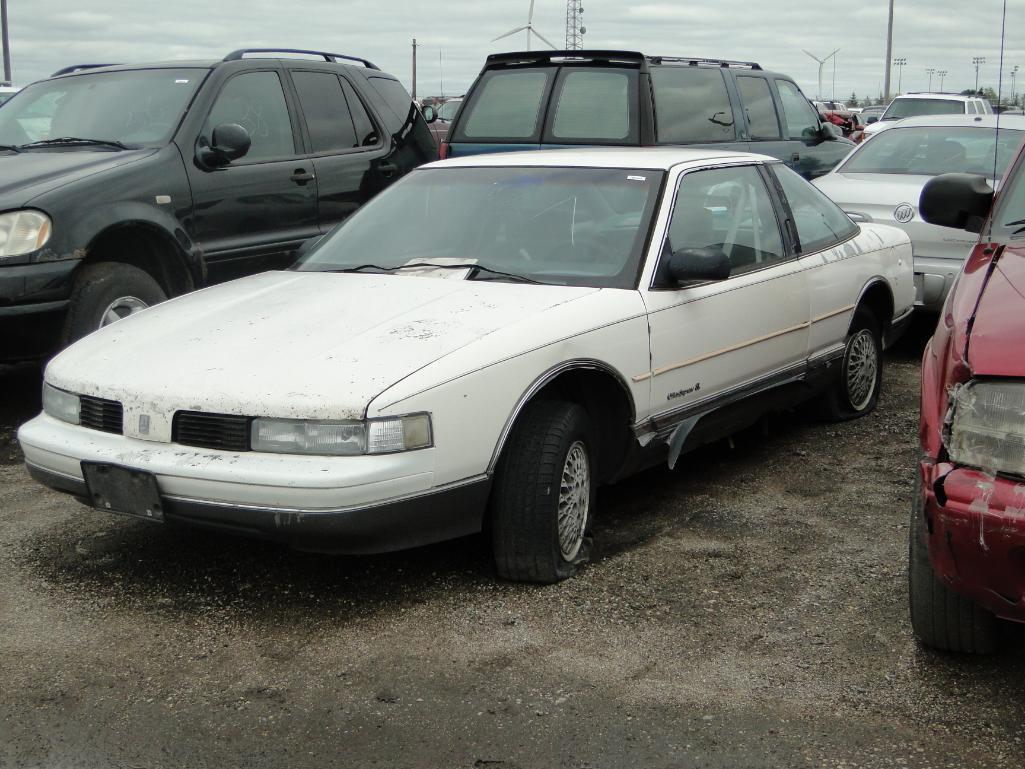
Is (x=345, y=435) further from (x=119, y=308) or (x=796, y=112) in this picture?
(x=796, y=112)

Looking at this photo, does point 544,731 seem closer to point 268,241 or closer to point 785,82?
point 268,241

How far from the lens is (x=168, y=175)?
683 centimetres

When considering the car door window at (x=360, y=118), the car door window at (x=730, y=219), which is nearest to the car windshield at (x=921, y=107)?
the car door window at (x=360, y=118)

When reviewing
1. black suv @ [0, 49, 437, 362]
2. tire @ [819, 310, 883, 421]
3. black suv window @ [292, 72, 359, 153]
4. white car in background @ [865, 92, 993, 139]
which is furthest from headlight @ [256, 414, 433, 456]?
white car in background @ [865, 92, 993, 139]

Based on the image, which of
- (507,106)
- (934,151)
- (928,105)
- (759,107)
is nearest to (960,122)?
(934,151)

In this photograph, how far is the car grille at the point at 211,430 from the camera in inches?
147

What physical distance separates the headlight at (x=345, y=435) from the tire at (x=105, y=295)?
2.73 m

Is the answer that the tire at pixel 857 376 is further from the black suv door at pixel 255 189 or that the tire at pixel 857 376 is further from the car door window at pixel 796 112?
the car door window at pixel 796 112

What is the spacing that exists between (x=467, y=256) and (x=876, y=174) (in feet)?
16.7

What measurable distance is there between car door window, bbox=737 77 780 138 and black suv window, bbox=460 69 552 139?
196 centimetres

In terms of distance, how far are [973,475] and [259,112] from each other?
18.7 ft

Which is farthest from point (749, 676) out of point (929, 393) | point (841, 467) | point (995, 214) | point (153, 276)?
point (153, 276)

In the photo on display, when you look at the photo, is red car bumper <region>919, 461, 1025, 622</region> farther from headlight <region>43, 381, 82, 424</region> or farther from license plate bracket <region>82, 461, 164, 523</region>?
headlight <region>43, 381, 82, 424</region>

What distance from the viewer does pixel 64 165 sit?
6.61 m
